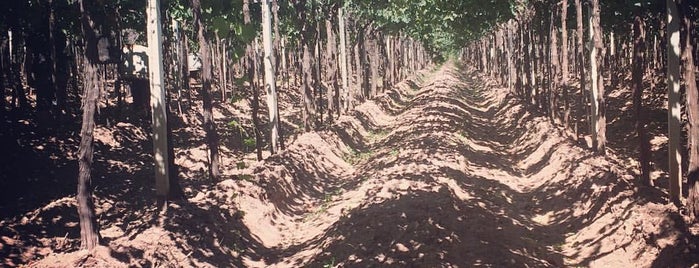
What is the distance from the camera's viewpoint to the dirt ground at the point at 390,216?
934 centimetres

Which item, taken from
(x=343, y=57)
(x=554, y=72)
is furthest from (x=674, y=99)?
(x=343, y=57)

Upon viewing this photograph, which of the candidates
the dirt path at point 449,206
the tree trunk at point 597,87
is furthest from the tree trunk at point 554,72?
the tree trunk at point 597,87

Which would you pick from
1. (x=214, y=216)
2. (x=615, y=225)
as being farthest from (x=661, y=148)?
(x=214, y=216)

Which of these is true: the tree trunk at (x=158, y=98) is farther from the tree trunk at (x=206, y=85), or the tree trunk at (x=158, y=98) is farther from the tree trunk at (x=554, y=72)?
the tree trunk at (x=554, y=72)

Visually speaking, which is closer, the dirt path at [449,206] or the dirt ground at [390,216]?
the dirt ground at [390,216]

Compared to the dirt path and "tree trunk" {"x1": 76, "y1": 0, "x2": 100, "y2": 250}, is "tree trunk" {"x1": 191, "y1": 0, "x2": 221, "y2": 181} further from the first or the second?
"tree trunk" {"x1": 76, "y1": 0, "x2": 100, "y2": 250}

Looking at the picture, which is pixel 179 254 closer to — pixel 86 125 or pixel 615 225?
pixel 86 125

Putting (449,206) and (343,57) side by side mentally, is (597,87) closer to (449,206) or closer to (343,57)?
(449,206)

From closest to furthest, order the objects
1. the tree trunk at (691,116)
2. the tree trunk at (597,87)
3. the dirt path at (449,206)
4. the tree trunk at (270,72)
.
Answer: the dirt path at (449,206)
the tree trunk at (691,116)
the tree trunk at (597,87)
the tree trunk at (270,72)

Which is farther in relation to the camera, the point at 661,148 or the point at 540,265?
the point at 661,148

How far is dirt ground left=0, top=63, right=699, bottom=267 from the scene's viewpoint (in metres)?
9.34

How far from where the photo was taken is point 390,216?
450 inches

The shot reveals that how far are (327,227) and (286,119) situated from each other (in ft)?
75.4

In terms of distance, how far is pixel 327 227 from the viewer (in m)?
12.4
